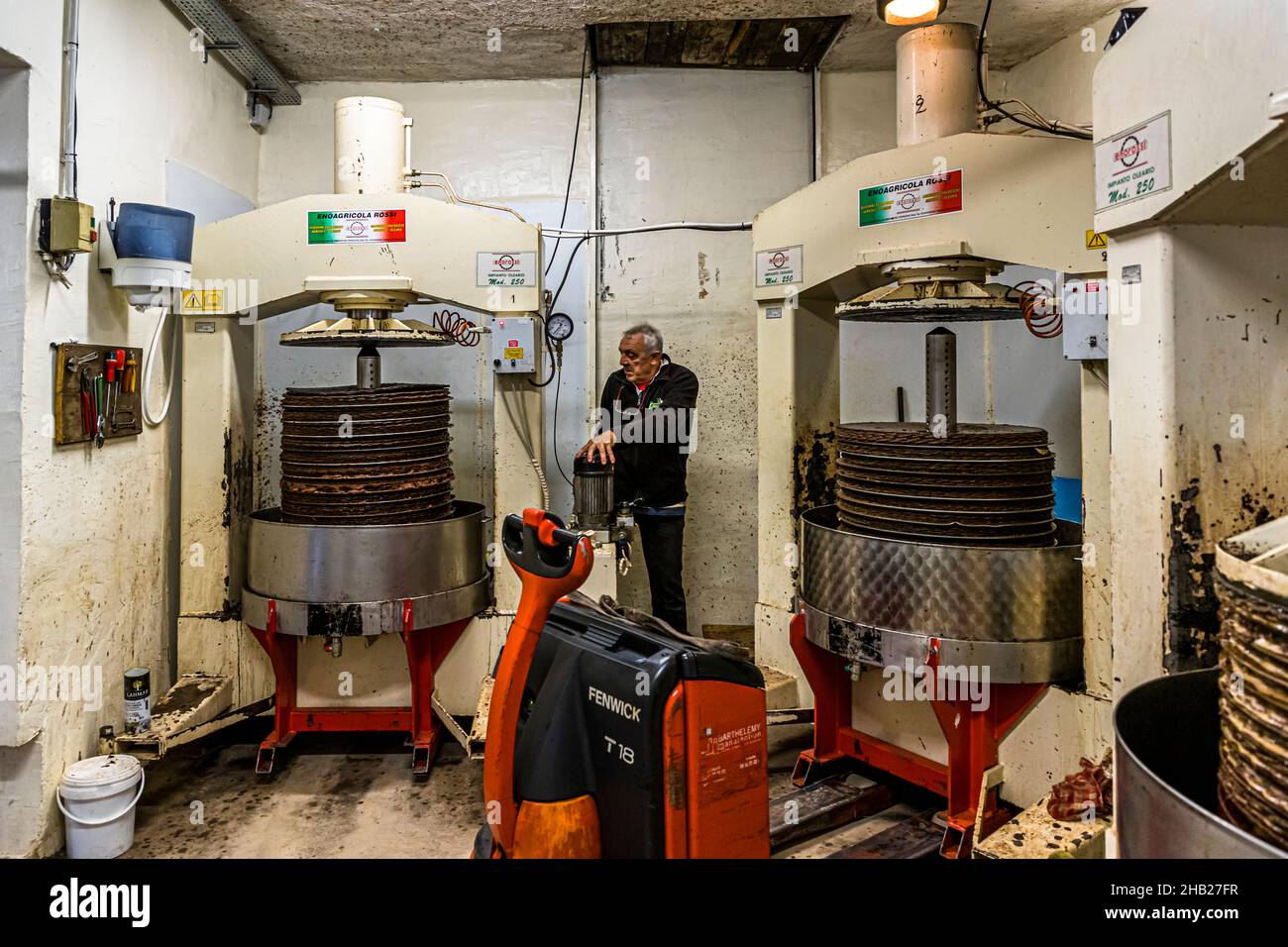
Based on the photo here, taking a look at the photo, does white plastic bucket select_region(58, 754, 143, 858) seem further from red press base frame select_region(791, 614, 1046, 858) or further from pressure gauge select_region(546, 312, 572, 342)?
pressure gauge select_region(546, 312, 572, 342)

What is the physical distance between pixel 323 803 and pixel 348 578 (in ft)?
2.41

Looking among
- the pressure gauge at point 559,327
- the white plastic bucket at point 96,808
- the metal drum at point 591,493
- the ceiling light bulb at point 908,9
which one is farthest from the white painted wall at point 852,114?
the white plastic bucket at point 96,808

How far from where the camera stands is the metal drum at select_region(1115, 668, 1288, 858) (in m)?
0.80

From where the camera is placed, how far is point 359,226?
9.35 feet

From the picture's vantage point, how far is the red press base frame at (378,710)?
288cm

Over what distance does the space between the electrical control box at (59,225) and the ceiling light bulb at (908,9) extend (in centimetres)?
235

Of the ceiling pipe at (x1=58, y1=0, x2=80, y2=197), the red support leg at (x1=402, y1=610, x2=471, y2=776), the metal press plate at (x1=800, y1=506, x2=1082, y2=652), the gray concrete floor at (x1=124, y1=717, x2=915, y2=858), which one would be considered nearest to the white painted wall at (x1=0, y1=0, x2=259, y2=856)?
the ceiling pipe at (x1=58, y1=0, x2=80, y2=197)

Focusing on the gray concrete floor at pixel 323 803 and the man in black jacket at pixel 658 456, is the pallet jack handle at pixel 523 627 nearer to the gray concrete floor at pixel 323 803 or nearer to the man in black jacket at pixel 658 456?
the gray concrete floor at pixel 323 803

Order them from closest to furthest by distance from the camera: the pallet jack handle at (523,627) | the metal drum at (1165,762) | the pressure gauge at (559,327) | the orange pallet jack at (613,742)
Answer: the metal drum at (1165,762)
the orange pallet jack at (613,742)
the pallet jack handle at (523,627)
the pressure gauge at (559,327)

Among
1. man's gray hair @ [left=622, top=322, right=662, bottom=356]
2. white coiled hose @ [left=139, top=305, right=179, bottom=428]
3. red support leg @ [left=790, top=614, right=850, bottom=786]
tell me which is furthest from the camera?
man's gray hair @ [left=622, top=322, right=662, bottom=356]

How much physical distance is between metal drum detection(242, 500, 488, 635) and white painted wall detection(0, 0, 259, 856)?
42 cm
